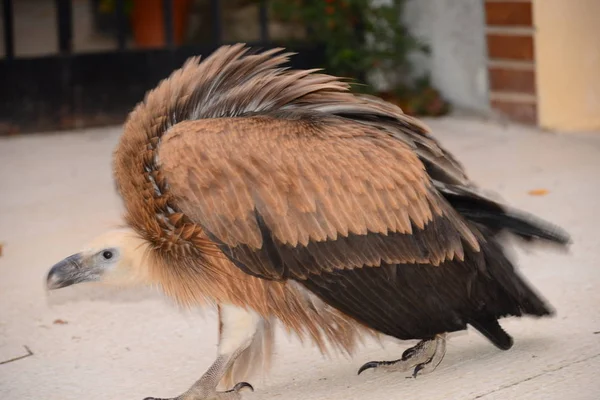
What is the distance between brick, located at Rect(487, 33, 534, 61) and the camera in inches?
298

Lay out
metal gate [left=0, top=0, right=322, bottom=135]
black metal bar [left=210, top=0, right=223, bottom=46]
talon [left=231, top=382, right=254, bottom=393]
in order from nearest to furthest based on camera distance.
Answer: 1. talon [left=231, top=382, right=254, bottom=393]
2. metal gate [left=0, top=0, right=322, bottom=135]
3. black metal bar [left=210, top=0, right=223, bottom=46]

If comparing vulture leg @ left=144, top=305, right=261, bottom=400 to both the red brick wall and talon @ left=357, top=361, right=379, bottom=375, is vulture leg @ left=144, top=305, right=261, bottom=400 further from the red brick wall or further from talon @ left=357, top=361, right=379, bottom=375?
the red brick wall

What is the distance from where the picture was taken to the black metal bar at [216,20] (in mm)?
8500

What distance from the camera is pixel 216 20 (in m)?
8.52

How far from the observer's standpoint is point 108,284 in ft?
11.7

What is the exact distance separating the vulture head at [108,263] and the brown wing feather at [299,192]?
26 cm

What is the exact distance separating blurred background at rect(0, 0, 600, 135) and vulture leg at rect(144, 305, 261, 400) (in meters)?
4.63

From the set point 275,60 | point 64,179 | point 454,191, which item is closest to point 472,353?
point 454,191

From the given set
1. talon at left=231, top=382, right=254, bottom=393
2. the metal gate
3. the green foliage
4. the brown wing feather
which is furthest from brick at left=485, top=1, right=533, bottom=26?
talon at left=231, top=382, right=254, bottom=393

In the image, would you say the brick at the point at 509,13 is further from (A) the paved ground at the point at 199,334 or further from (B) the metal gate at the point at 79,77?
(B) the metal gate at the point at 79,77

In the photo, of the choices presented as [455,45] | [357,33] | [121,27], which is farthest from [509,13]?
[121,27]

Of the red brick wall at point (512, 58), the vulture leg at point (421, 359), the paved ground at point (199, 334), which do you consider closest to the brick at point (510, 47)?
the red brick wall at point (512, 58)

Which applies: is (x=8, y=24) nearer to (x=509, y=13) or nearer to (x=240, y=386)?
(x=509, y=13)

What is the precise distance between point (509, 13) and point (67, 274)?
494cm
